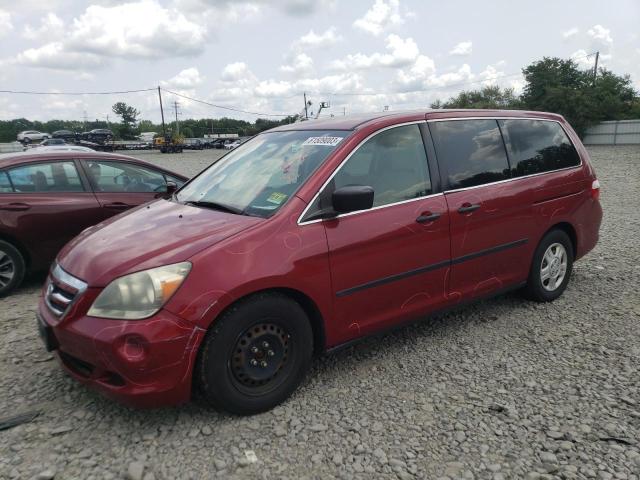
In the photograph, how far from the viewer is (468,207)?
3.65 metres

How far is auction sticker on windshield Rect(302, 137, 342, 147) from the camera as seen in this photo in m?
3.28

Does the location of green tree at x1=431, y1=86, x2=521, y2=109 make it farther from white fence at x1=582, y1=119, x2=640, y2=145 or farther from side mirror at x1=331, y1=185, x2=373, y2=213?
side mirror at x1=331, y1=185, x2=373, y2=213

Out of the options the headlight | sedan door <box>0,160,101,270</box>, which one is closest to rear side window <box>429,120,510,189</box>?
the headlight

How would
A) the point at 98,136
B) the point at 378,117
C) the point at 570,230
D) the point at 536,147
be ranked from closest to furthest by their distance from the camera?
the point at 378,117, the point at 536,147, the point at 570,230, the point at 98,136

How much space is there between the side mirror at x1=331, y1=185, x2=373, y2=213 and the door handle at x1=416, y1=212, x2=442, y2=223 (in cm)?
57

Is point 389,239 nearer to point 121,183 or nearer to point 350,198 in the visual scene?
point 350,198

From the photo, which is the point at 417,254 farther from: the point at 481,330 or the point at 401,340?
the point at 481,330

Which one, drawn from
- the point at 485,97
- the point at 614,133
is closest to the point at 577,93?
the point at 614,133

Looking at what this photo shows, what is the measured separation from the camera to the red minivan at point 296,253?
8.32 ft

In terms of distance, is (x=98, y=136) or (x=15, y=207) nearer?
(x=15, y=207)

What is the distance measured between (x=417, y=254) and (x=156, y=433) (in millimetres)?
1971

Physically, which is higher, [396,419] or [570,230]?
[570,230]

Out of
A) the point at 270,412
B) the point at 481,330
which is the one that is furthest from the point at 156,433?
the point at 481,330

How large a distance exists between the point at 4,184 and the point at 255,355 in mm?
3770
